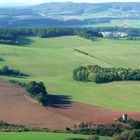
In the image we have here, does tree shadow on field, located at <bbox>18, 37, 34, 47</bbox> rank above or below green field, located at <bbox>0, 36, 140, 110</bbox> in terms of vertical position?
above

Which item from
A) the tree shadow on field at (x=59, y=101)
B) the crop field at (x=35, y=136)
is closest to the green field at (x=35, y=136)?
the crop field at (x=35, y=136)

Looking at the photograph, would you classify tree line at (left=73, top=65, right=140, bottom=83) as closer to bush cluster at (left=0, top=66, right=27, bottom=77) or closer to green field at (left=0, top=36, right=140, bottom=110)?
green field at (left=0, top=36, right=140, bottom=110)

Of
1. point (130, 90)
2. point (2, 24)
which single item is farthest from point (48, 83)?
point (2, 24)

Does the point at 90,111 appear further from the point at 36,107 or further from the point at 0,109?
the point at 0,109

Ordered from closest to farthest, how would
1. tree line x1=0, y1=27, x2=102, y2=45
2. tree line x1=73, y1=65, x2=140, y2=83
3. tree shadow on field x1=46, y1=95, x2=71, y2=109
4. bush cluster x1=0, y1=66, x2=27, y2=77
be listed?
tree shadow on field x1=46, y1=95, x2=71, y2=109, tree line x1=73, y1=65, x2=140, y2=83, bush cluster x1=0, y1=66, x2=27, y2=77, tree line x1=0, y1=27, x2=102, y2=45

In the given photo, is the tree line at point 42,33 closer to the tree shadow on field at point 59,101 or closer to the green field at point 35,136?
the tree shadow on field at point 59,101

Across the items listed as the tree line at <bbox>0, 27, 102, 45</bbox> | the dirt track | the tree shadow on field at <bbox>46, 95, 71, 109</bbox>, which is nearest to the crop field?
the dirt track

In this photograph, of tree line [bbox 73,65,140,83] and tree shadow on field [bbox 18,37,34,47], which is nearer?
tree line [bbox 73,65,140,83]
